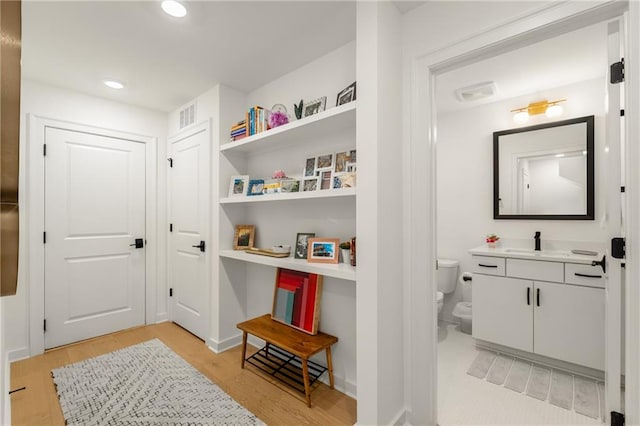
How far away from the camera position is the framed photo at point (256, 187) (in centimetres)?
256

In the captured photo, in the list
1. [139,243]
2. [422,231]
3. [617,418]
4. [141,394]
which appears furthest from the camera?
[139,243]

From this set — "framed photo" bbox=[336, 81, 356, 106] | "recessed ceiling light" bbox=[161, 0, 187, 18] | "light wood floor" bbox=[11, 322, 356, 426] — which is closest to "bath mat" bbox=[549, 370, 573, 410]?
"light wood floor" bbox=[11, 322, 356, 426]

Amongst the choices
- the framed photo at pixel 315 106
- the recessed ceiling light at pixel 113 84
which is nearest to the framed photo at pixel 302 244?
the framed photo at pixel 315 106

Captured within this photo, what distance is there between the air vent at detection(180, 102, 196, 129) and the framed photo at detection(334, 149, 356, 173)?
1820 millimetres

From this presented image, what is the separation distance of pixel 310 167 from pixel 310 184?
149mm

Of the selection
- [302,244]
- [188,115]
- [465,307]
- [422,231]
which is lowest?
[465,307]

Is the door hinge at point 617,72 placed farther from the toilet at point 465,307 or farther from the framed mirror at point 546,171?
the toilet at point 465,307

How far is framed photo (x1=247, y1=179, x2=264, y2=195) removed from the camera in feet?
8.41

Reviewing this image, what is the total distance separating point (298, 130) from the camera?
7.00 ft

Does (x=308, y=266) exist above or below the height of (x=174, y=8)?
below

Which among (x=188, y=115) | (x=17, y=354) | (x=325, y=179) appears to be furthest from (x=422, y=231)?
(x=17, y=354)

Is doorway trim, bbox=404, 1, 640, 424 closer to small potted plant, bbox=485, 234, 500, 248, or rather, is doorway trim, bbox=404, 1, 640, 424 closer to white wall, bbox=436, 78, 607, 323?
small potted plant, bbox=485, 234, 500, 248

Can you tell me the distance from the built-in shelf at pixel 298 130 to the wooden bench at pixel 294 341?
1496mm

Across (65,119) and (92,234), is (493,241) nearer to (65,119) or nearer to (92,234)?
(92,234)
